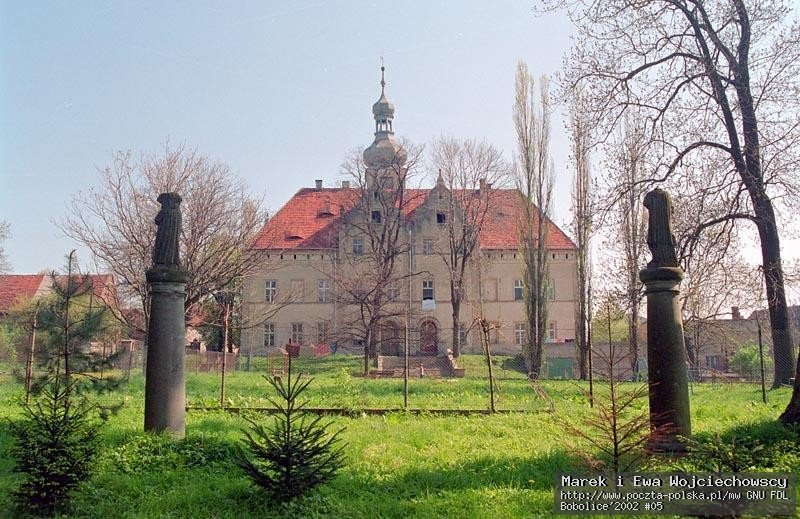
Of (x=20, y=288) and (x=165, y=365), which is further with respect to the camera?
(x=20, y=288)

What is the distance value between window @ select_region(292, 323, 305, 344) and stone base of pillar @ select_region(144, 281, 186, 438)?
121 feet

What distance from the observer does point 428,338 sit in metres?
46.0

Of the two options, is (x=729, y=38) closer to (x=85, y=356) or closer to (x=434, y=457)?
(x=434, y=457)

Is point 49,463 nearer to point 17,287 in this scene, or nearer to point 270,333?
point 270,333

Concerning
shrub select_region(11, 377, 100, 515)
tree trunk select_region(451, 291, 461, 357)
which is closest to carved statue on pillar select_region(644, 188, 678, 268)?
shrub select_region(11, 377, 100, 515)

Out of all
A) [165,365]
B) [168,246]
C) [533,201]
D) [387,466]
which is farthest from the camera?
[533,201]

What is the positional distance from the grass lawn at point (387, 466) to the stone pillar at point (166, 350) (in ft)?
1.36

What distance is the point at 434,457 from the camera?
8.34 m

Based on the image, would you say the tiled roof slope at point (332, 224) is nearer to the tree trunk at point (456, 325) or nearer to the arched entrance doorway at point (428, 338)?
the tree trunk at point (456, 325)

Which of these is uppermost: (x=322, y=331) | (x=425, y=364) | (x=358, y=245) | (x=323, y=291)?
(x=358, y=245)

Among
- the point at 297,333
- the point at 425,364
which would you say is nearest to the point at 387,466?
the point at 425,364

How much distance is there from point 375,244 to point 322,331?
8.22 meters

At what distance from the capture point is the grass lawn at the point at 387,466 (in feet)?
20.6

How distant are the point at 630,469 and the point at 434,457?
273 cm
